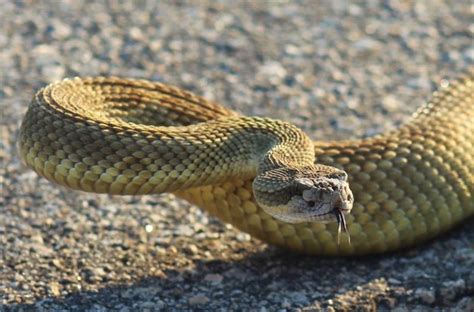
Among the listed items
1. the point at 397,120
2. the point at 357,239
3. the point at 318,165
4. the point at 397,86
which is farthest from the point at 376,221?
the point at 397,86

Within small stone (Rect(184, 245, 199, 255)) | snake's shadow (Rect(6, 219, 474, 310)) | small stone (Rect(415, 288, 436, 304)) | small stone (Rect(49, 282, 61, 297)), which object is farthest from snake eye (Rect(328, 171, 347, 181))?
small stone (Rect(49, 282, 61, 297))

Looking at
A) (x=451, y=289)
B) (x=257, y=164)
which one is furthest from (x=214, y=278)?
(x=451, y=289)

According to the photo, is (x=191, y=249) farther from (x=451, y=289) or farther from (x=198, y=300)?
(x=451, y=289)

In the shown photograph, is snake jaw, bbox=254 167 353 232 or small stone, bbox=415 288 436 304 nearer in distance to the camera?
snake jaw, bbox=254 167 353 232

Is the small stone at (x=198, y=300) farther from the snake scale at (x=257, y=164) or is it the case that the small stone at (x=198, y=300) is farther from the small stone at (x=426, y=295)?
the small stone at (x=426, y=295)

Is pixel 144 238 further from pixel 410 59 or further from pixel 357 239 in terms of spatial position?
pixel 410 59

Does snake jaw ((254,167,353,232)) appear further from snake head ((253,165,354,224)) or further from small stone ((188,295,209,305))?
small stone ((188,295,209,305))

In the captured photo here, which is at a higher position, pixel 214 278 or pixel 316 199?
pixel 316 199
